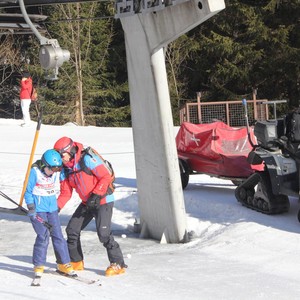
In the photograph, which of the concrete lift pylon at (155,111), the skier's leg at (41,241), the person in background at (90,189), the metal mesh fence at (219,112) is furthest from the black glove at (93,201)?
the metal mesh fence at (219,112)

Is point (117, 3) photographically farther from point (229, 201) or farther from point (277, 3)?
point (277, 3)

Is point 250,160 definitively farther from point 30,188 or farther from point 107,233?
point 30,188

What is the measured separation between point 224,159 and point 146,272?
449cm

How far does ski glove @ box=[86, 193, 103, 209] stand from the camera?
8.37 meters

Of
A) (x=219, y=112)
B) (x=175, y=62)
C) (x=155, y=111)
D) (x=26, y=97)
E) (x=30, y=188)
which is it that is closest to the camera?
(x=30, y=188)

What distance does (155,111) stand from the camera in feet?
34.7

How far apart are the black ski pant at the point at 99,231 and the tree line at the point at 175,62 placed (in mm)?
27819

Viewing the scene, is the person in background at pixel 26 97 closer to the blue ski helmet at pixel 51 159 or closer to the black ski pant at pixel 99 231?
the black ski pant at pixel 99 231

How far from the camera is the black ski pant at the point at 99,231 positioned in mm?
8359

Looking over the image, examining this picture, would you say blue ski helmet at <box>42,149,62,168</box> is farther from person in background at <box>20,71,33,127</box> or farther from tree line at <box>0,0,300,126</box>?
tree line at <box>0,0,300,126</box>

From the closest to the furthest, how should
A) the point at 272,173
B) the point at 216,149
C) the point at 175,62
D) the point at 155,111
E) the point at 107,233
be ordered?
the point at 107,233 → the point at 155,111 → the point at 272,173 → the point at 216,149 → the point at 175,62

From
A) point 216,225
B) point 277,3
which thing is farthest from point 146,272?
point 277,3

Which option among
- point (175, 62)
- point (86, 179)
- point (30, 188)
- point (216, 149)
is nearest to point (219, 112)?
point (175, 62)

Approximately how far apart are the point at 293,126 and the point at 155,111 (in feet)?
6.50
